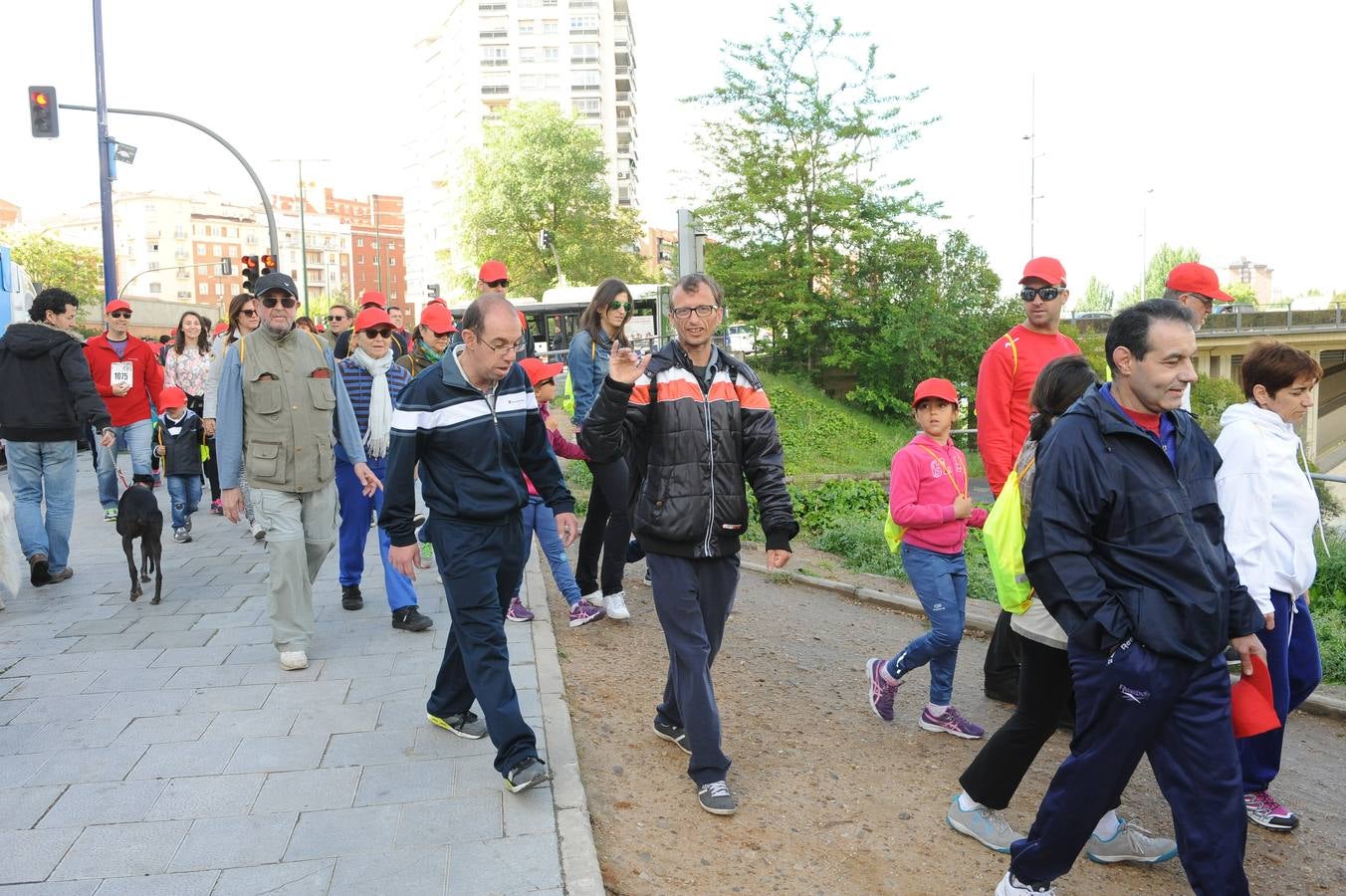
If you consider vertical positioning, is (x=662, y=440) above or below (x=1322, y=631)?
above

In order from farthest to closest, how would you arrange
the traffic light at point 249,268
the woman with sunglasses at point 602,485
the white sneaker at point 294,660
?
the traffic light at point 249,268
the woman with sunglasses at point 602,485
the white sneaker at point 294,660

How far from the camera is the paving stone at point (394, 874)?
320 centimetres

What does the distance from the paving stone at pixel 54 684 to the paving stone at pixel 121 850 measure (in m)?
1.81

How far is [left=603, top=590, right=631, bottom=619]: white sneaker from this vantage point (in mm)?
6516

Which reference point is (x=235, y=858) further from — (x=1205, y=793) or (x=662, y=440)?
(x=1205, y=793)

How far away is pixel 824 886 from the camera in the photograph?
139 inches

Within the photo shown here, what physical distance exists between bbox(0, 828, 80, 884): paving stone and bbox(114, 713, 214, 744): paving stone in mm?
848

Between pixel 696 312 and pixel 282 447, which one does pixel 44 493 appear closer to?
pixel 282 447

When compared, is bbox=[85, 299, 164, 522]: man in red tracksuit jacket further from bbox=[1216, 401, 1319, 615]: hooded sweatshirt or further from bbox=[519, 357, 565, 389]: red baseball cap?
bbox=[1216, 401, 1319, 615]: hooded sweatshirt

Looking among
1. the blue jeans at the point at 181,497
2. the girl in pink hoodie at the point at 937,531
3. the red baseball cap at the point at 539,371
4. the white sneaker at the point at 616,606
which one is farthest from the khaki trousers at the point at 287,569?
the blue jeans at the point at 181,497

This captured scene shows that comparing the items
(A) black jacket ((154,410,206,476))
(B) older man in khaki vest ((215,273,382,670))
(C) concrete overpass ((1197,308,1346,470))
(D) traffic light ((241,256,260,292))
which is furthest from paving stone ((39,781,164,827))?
(C) concrete overpass ((1197,308,1346,470))

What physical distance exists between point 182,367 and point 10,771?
687cm

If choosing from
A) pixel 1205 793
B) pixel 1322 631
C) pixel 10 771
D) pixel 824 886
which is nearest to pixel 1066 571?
pixel 1205 793

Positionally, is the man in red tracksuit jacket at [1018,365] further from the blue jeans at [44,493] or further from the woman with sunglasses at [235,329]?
the blue jeans at [44,493]
